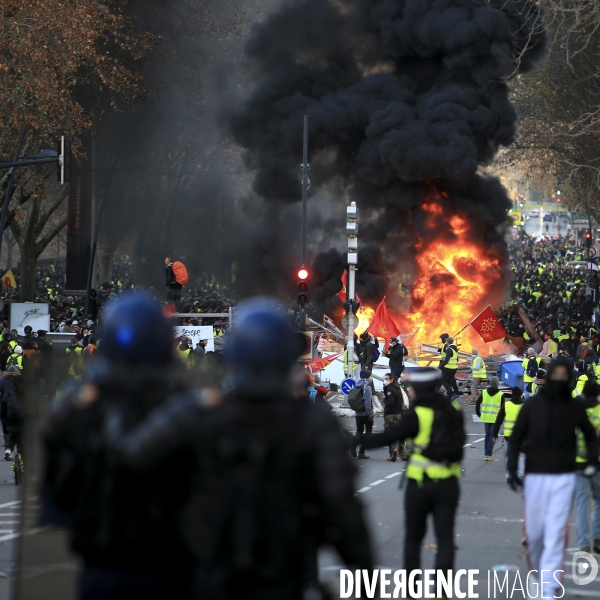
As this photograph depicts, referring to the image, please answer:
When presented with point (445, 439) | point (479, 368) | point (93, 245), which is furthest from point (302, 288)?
point (445, 439)

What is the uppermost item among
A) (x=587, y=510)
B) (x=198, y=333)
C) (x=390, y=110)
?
(x=390, y=110)

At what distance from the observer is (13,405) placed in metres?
12.2

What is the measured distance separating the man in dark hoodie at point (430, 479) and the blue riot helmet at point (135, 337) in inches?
123

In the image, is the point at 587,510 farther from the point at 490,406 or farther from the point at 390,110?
the point at 390,110

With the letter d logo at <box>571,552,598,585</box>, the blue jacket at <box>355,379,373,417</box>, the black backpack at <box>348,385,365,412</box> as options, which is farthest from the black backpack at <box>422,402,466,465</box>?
the blue jacket at <box>355,379,373,417</box>

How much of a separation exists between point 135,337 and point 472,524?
7.33 m

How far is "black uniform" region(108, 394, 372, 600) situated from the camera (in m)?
3.05

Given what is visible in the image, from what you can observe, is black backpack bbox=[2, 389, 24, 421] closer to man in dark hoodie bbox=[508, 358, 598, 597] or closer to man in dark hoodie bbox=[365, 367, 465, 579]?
man in dark hoodie bbox=[365, 367, 465, 579]

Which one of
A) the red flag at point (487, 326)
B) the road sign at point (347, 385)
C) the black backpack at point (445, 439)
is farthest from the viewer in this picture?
the red flag at point (487, 326)

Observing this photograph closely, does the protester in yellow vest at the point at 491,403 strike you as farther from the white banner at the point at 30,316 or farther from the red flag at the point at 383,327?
the white banner at the point at 30,316

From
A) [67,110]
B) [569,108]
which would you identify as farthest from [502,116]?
[67,110]

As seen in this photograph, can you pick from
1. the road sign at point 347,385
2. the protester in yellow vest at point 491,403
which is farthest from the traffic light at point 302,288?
the protester in yellow vest at point 491,403

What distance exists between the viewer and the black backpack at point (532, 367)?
1989cm

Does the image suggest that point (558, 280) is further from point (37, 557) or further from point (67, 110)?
point (37, 557)
